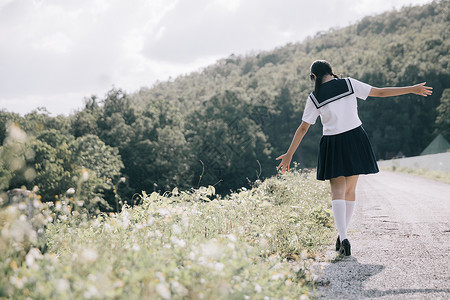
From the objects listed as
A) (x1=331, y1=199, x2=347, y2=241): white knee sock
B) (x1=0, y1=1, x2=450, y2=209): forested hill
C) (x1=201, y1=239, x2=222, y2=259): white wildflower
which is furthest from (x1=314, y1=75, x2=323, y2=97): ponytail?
(x1=0, y1=1, x2=450, y2=209): forested hill

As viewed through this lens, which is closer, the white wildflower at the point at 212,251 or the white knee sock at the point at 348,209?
the white wildflower at the point at 212,251

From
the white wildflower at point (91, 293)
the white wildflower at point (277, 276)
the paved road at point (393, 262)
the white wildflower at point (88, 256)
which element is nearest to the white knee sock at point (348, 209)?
the paved road at point (393, 262)

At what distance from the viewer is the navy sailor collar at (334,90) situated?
4.17 metres

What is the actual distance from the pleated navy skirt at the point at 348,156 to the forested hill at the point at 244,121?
3034 cm

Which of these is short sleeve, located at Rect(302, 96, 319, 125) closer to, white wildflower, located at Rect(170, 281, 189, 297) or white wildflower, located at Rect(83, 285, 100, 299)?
white wildflower, located at Rect(170, 281, 189, 297)

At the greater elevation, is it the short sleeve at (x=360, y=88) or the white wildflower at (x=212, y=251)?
the short sleeve at (x=360, y=88)

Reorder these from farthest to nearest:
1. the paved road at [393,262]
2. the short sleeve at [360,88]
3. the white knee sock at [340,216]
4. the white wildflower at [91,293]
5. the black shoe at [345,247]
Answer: the short sleeve at [360,88]
the white knee sock at [340,216]
the black shoe at [345,247]
the paved road at [393,262]
the white wildflower at [91,293]

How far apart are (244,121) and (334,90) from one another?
52.8 m

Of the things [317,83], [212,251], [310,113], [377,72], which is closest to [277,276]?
[212,251]

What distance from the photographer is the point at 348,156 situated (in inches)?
162

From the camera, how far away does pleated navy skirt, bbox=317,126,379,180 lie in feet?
13.5

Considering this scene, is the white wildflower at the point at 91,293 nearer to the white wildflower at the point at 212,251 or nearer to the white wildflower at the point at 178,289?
the white wildflower at the point at 178,289

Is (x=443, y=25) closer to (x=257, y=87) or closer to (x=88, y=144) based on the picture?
(x=257, y=87)

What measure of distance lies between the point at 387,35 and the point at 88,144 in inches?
2804
